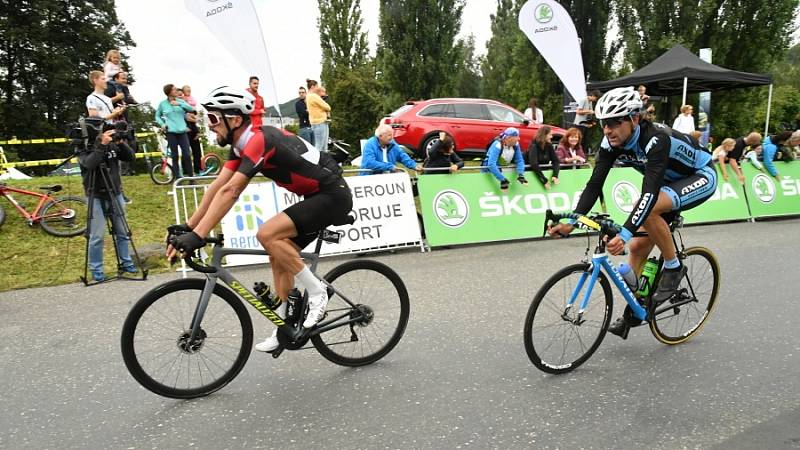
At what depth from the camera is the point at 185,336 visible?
3.39 meters

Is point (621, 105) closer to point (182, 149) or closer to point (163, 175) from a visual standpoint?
point (182, 149)

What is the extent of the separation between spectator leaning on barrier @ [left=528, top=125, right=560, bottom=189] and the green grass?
20.0ft

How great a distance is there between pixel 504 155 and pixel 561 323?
A: 5781 mm

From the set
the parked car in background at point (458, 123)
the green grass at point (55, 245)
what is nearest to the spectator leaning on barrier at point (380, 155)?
the green grass at point (55, 245)

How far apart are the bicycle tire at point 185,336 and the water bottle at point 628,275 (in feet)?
8.95

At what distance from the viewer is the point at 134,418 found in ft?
10.5

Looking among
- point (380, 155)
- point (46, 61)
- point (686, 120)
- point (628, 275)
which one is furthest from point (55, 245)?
point (46, 61)

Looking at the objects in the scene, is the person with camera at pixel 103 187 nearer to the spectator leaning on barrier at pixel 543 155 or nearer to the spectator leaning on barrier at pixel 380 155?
the spectator leaning on barrier at pixel 380 155

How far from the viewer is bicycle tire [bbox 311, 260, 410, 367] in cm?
381

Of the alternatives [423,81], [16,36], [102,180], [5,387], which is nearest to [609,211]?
[102,180]

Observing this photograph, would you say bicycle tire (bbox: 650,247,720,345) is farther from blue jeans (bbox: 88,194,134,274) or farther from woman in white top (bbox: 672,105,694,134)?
woman in white top (bbox: 672,105,694,134)

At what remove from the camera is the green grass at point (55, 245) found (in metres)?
6.91

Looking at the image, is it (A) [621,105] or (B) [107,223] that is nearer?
(A) [621,105]

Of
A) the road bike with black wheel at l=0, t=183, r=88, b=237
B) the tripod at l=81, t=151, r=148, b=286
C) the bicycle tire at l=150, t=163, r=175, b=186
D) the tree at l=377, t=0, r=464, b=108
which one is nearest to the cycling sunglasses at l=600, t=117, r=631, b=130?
the tripod at l=81, t=151, r=148, b=286
